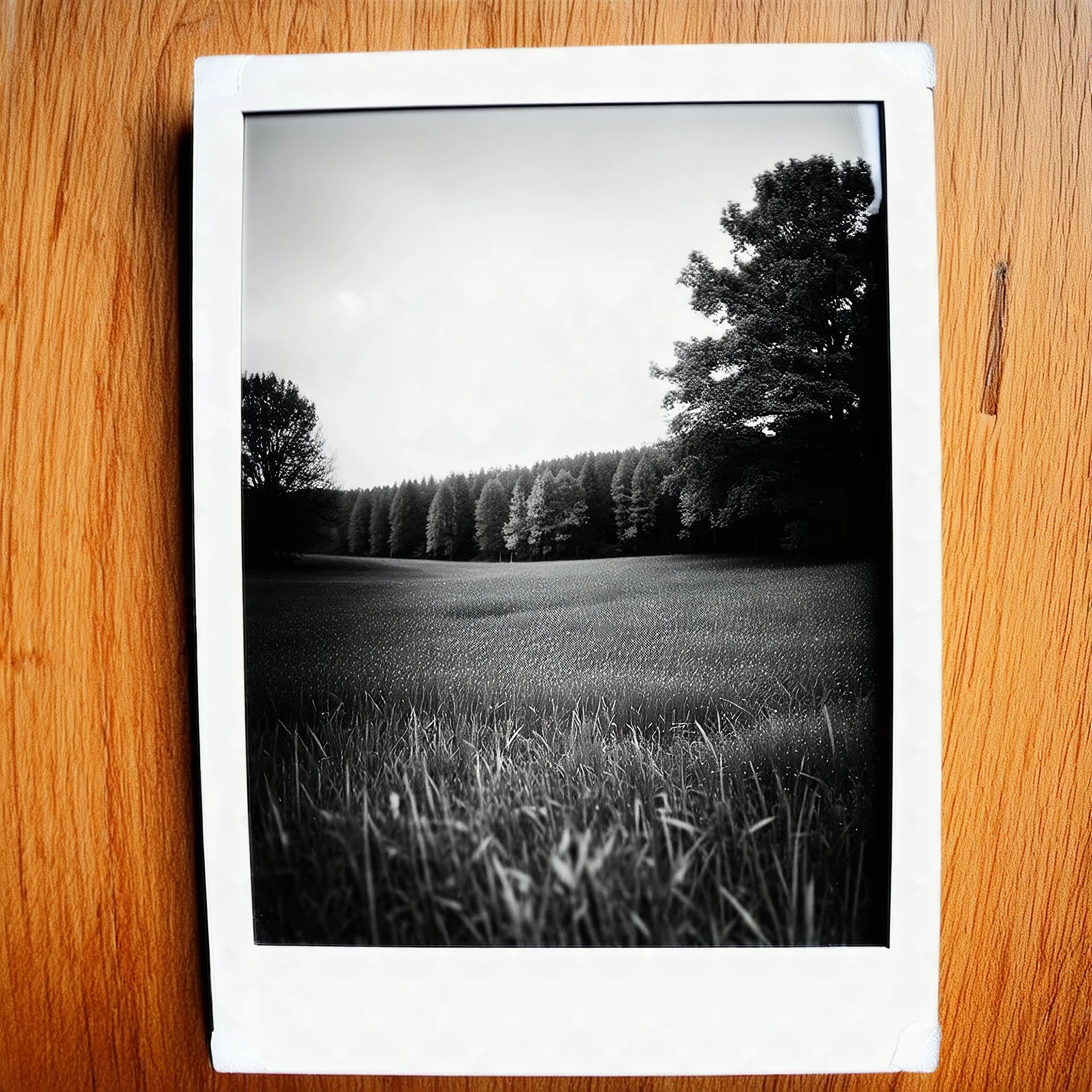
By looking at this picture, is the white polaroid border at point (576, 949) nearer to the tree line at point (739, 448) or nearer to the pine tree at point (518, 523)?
the tree line at point (739, 448)

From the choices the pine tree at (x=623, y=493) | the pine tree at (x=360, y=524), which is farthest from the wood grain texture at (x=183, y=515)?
the pine tree at (x=623, y=493)

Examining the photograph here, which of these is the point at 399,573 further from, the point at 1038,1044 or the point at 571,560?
the point at 1038,1044

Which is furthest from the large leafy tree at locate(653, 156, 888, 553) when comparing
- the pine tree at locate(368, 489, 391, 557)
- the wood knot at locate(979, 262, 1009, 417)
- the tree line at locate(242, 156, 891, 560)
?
the pine tree at locate(368, 489, 391, 557)

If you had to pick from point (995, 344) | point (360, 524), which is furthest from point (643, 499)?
point (995, 344)

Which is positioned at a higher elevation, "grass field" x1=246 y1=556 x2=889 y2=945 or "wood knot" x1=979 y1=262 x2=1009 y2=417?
"wood knot" x1=979 y1=262 x2=1009 y2=417

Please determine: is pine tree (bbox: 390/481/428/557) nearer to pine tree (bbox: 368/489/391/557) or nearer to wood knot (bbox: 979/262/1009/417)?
pine tree (bbox: 368/489/391/557)

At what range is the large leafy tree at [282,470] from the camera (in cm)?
58

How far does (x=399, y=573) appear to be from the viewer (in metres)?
0.57

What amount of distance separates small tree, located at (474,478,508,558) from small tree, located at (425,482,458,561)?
17 mm

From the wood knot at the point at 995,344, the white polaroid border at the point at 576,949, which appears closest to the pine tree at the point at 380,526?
the white polaroid border at the point at 576,949

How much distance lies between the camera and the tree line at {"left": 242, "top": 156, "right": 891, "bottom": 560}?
566mm

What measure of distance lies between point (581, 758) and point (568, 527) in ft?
0.60

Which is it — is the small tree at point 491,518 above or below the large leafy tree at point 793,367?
below

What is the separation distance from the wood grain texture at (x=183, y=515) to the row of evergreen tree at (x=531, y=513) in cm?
20
